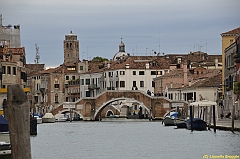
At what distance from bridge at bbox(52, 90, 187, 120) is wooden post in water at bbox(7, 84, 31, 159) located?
4940cm

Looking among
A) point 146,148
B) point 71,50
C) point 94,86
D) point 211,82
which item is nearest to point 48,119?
point 211,82

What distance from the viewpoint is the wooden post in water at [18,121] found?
36.0 ft

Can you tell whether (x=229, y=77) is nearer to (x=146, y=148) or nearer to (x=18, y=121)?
(x=146, y=148)

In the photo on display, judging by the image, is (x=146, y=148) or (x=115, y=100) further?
(x=115, y=100)

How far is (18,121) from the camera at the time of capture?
432 inches

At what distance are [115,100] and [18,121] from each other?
167 ft

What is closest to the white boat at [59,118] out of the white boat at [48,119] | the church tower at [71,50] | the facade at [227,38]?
the white boat at [48,119]

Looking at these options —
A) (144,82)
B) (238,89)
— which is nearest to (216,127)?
(238,89)

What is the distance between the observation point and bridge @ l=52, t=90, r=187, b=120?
6131 cm

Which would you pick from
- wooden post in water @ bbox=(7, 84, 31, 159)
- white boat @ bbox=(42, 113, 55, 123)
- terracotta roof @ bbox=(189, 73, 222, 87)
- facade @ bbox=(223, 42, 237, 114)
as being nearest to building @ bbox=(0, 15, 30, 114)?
white boat @ bbox=(42, 113, 55, 123)

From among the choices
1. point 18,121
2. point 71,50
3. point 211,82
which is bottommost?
point 18,121

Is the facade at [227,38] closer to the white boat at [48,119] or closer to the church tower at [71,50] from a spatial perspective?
the white boat at [48,119]

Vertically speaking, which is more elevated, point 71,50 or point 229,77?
point 71,50

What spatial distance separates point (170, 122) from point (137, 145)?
760 inches
